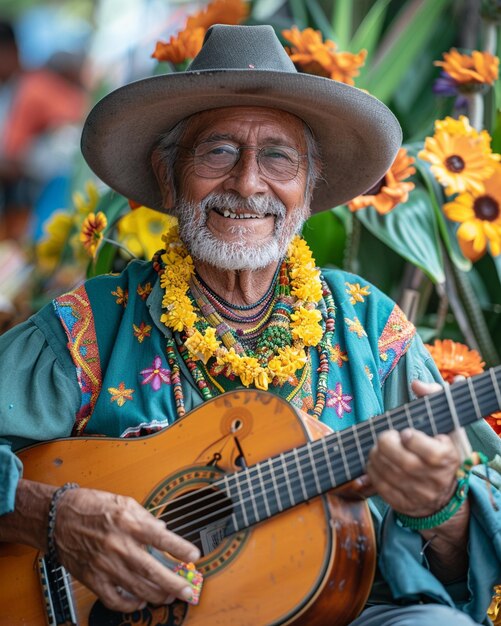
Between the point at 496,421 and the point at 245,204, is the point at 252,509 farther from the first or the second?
the point at 496,421

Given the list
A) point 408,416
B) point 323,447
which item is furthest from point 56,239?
point 408,416

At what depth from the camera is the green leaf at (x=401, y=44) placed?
4004mm

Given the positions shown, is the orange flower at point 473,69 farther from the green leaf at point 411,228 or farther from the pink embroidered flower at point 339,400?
the pink embroidered flower at point 339,400

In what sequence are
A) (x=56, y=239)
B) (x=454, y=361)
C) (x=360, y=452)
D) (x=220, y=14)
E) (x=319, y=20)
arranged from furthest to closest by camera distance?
(x=319, y=20) → (x=56, y=239) → (x=220, y=14) → (x=454, y=361) → (x=360, y=452)

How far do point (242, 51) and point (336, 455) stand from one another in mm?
1223

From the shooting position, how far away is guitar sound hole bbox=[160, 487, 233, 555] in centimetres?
223

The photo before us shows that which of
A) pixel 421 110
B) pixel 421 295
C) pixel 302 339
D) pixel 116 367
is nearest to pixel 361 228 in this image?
pixel 421 295

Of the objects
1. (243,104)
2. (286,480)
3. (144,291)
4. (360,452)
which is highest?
(243,104)

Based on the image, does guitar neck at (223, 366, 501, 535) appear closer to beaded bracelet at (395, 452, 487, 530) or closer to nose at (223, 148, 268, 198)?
beaded bracelet at (395, 452, 487, 530)

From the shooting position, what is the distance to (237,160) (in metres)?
2.72

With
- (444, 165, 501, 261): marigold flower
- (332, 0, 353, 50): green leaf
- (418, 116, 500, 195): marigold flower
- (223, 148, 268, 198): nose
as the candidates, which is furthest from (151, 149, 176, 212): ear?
(332, 0, 353, 50): green leaf

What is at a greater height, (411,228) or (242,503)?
(242,503)

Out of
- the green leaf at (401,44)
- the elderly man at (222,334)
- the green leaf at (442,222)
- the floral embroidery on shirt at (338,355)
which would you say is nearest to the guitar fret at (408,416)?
the elderly man at (222,334)

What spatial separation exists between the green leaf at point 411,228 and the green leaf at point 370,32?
2.51 ft
